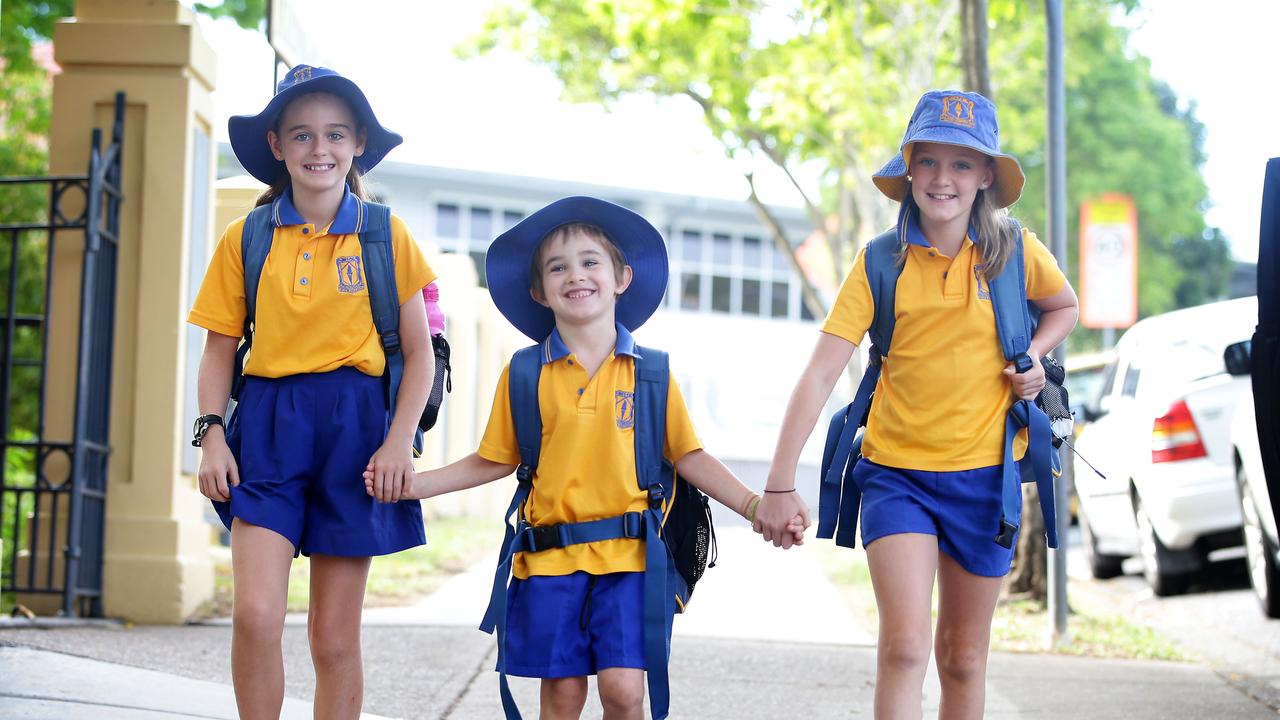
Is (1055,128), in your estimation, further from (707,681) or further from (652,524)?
(652,524)

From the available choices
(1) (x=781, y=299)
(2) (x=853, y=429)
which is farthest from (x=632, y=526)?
(1) (x=781, y=299)

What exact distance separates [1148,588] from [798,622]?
13.5ft

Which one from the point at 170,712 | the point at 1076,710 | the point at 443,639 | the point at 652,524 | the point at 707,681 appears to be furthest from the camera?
the point at 443,639

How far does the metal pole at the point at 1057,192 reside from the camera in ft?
25.3

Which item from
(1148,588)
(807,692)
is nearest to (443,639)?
(807,692)

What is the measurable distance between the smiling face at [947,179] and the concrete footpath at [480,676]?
225 centimetres

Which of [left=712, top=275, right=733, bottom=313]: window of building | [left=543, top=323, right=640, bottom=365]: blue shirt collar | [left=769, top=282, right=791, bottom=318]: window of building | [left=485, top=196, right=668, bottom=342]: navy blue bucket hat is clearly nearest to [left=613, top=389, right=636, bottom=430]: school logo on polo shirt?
[left=543, top=323, right=640, bottom=365]: blue shirt collar

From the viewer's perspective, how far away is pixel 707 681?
6.26m

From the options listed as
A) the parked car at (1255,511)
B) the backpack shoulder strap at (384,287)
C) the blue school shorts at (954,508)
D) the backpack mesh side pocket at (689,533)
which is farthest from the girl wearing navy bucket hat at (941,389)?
the parked car at (1255,511)

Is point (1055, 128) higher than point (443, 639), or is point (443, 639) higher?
point (1055, 128)

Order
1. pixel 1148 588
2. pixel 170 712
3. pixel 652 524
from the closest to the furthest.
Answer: pixel 652 524 → pixel 170 712 → pixel 1148 588

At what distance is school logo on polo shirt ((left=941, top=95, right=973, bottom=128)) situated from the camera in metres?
4.04

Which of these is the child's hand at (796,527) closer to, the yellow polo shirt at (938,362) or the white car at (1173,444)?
the yellow polo shirt at (938,362)

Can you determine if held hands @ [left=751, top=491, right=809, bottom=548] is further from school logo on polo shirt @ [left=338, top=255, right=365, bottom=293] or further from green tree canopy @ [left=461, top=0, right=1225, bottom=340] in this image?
green tree canopy @ [left=461, top=0, right=1225, bottom=340]
